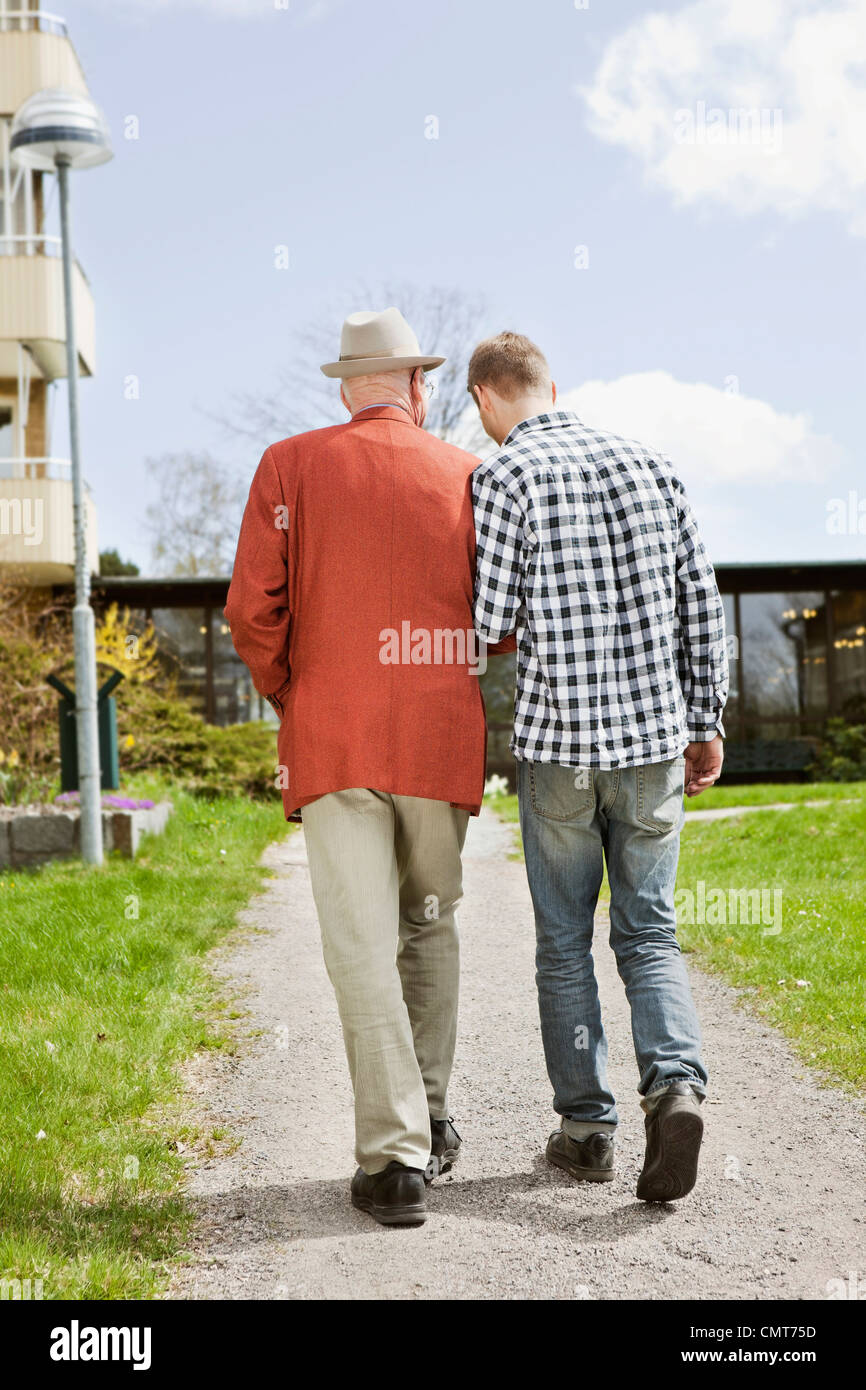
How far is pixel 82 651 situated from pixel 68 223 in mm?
2901

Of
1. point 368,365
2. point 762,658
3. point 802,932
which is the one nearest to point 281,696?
point 368,365

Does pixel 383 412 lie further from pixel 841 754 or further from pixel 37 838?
pixel 841 754

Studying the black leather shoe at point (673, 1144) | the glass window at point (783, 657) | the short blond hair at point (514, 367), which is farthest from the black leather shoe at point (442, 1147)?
the glass window at point (783, 657)

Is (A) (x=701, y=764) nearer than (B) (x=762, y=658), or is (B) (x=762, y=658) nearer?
(A) (x=701, y=764)

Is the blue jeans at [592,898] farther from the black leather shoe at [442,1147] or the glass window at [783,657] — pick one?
the glass window at [783,657]

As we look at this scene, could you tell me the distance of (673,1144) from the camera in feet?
8.84

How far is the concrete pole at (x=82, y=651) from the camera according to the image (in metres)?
7.74

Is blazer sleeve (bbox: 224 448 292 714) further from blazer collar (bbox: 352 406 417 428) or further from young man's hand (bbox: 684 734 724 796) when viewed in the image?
young man's hand (bbox: 684 734 724 796)

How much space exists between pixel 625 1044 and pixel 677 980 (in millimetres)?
1430

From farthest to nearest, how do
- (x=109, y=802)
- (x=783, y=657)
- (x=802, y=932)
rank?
(x=783, y=657), (x=109, y=802), (x=802, y=932)

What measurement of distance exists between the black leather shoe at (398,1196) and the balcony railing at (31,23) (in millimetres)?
19887

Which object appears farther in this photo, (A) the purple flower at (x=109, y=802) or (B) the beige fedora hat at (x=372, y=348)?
(A) the purple flower at (x=109, y=802)
